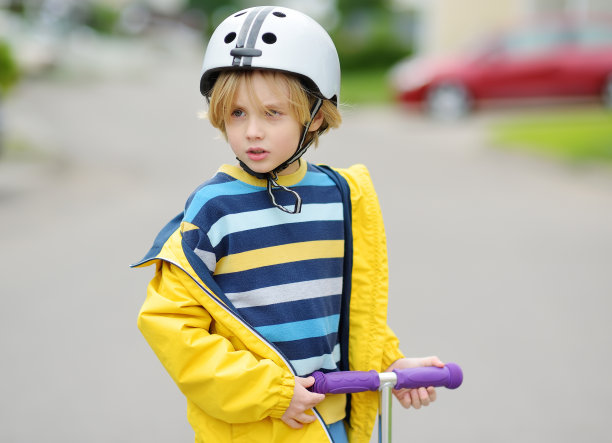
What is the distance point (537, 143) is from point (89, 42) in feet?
55.6

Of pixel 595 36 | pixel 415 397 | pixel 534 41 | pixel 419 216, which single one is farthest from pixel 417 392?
pixel 595 36

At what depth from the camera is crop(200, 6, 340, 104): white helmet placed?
201 cm

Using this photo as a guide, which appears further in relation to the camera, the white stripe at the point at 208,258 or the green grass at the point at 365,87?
the green grass at the point at 365,87

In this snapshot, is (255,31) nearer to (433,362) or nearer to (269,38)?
(269,38)

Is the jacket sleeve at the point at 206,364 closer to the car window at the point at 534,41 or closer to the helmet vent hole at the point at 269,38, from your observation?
the helmet vent hole at the point at 269,38

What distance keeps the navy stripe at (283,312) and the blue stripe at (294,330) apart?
1 cm

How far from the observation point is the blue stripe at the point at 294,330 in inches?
81.6

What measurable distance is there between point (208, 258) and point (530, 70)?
526 inches

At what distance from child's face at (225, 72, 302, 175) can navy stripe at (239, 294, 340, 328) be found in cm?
38

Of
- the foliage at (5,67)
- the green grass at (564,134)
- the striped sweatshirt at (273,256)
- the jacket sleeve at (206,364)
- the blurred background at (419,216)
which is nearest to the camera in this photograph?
the jacket sleeve at (206,364)

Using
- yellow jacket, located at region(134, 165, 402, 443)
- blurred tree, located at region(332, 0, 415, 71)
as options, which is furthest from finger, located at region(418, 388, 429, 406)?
blurred tree, located at region(332, 0, 415, 71)

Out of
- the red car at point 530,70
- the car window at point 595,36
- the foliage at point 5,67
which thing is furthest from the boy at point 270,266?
the car window at point 595,36

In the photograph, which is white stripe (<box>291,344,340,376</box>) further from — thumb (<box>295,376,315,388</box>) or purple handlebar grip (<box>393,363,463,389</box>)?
purple handlebar grip (<box>393,363,463,389</box>)

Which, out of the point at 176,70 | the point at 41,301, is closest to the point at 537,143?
the point at 41,301
